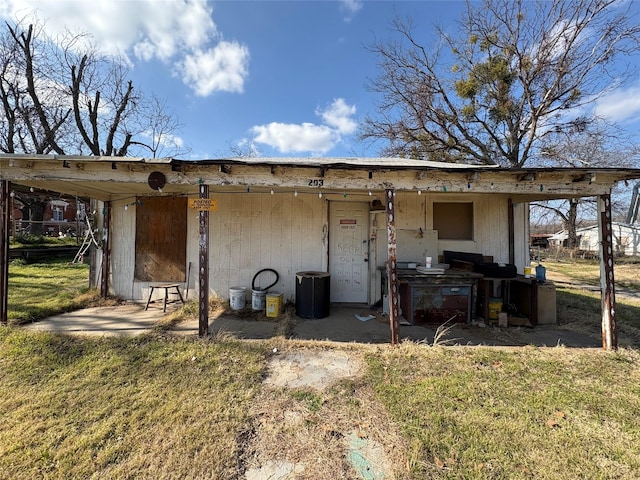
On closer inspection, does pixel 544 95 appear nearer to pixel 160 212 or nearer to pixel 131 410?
pixel 160 212

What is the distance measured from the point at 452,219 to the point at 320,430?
496cm

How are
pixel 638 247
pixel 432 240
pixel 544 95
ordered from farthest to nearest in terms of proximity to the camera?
1. pixel 638 247
2. pixel 544 95
3. pixel 432 240

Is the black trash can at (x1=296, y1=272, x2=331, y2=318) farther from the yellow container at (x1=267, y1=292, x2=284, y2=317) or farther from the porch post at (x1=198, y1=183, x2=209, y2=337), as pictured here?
the porch post at (x1=198, y1=183, x2=209, y2=337)

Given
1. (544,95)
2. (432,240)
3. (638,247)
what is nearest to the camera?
(432,240)

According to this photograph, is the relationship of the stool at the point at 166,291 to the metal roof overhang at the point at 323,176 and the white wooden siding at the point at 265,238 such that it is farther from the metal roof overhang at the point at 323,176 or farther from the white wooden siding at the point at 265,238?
the metal roof overhang at the point at 323,176

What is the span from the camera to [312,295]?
5.11 meters

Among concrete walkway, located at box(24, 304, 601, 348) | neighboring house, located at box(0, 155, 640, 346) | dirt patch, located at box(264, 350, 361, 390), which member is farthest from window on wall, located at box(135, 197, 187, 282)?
dirt patch, located at box(264, 350, 361, 390)

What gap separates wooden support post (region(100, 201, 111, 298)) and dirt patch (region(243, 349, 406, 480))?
490 centimetres

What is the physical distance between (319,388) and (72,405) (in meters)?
2.14

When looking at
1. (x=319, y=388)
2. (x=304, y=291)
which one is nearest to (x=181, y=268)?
(x=304, y=291)

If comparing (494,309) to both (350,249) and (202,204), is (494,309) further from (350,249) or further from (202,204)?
(202,204)

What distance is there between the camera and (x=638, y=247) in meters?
23.6

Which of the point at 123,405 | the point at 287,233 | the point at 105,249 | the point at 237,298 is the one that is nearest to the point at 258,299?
the point at 237,298

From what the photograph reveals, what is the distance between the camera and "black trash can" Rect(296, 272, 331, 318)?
5121mm
